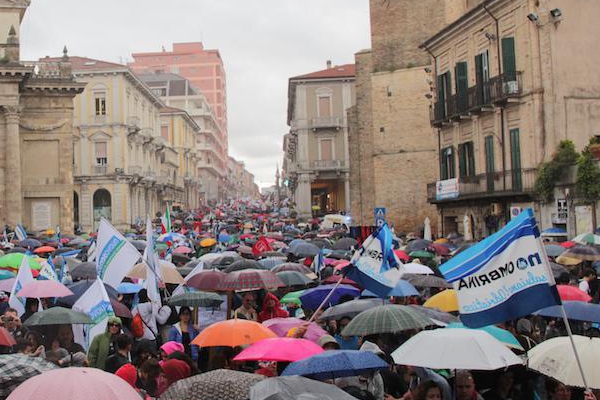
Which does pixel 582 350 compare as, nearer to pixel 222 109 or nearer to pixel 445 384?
pixel 445 384

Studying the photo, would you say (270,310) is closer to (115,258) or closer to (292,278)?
(292,278)

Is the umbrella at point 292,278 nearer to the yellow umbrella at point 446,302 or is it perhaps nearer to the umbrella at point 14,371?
the yellow umbrella at point 446,302

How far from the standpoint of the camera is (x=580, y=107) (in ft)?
94.0

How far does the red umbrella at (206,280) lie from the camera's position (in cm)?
1202

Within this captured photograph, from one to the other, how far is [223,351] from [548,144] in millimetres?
21906

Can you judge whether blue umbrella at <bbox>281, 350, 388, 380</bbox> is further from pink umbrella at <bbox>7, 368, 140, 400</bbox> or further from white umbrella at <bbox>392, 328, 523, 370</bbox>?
pink umbrella at <bbox>7, 368, 140, 400</bbox>

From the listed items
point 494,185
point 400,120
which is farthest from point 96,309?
point 400,120

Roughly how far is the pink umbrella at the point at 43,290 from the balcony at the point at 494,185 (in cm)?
2011

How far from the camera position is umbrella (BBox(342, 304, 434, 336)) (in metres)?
8.30

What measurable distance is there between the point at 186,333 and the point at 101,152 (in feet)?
181

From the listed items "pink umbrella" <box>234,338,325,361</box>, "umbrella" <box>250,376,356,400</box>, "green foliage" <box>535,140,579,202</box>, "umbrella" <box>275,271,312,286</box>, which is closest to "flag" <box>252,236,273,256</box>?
"umbrella" <box>275,271,312,286</box>

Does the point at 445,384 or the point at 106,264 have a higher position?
the point at 106,264

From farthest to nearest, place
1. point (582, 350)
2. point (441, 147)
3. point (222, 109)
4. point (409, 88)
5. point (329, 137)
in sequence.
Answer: point (222, 109) → point (329, 137) → point (409, 88) → point (441, 147) → point (582, 350)

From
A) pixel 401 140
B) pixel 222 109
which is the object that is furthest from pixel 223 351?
pixel 222 109
